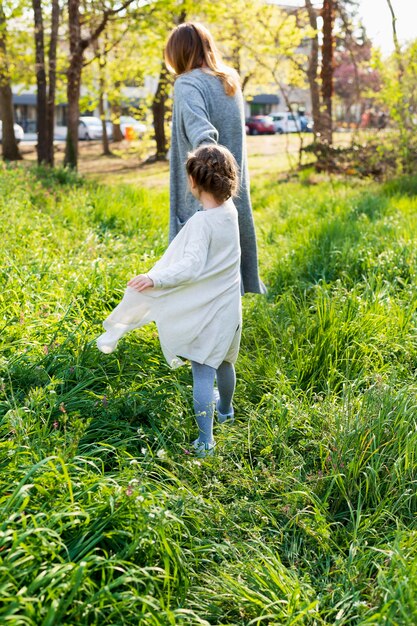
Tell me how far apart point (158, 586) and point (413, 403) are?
1.54m

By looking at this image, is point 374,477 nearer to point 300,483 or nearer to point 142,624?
point 300,483

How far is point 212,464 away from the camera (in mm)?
3139

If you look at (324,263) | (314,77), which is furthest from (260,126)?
(324,263)

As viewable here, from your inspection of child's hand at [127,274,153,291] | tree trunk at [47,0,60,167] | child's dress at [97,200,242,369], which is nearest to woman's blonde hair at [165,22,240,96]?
child's dress at [97,200,242,369]

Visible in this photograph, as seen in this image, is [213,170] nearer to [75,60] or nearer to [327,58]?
[75,60]

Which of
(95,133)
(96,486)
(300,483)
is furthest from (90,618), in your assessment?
(95,133)

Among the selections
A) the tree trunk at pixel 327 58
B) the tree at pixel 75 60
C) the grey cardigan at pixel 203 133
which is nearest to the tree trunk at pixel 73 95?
the tree at pixel 75 60

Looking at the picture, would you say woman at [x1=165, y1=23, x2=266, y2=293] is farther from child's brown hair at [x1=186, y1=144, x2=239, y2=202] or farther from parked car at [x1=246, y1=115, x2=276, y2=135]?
parked car at [x1=246, y1=115, x2=276, y2=135]

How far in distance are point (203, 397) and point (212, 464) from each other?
0.32 m

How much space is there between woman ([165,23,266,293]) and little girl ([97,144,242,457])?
41 cm

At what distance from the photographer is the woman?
3.61 meters

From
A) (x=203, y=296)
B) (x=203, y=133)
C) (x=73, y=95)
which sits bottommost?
(x=203, y=296)

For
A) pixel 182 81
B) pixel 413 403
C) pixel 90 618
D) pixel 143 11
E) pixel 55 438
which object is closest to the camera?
pixel 90 618

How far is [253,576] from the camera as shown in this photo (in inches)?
95.0
